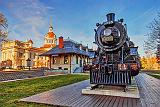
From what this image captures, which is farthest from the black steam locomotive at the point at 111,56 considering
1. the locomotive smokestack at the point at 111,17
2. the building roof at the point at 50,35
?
the building roof at the point at 50,35

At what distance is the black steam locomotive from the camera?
26.6 feet

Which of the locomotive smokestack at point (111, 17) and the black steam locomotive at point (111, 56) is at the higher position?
the locomotive smokestack at point (111, 17)

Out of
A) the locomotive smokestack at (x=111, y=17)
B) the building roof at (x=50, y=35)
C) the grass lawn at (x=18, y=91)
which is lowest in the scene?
the grass lawn at (x=18, y=91)

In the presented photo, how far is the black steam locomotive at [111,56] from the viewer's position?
26.6ft

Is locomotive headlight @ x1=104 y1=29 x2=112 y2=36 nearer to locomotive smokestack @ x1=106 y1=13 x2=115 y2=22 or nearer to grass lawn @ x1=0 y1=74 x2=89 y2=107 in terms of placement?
locomotive smokestack @ x1=106 y1=13 x2=115 y2=22

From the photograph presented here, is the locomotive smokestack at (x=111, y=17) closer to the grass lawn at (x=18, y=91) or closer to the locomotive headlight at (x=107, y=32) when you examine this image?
the locomotive headlight at (x=107, y=32)

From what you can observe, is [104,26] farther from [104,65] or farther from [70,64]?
[70,64]

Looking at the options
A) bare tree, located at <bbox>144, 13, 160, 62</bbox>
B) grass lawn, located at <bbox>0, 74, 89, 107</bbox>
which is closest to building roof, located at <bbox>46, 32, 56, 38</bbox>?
bare tree, located at <bbox>144, 13, 160, 62</bbox>

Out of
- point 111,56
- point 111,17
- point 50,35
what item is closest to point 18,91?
point 111,56

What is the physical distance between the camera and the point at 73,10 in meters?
19.9

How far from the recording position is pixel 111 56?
29.8ft

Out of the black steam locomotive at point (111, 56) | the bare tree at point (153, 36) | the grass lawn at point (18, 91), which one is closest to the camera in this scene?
the grass lawn at point (18, 91)

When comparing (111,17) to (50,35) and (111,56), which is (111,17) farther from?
(50,35)

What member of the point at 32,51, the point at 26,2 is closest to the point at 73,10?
the point at 26,2
